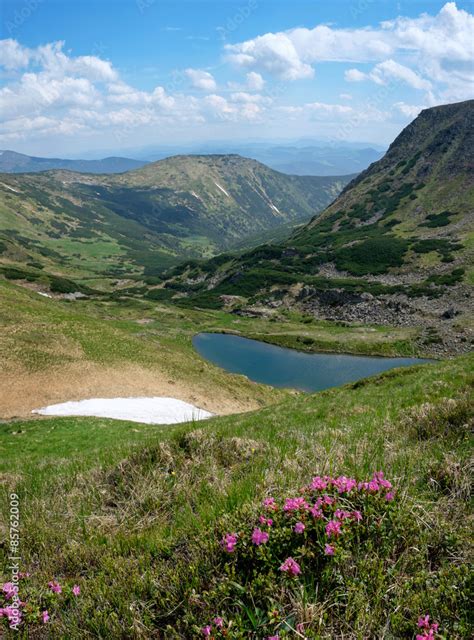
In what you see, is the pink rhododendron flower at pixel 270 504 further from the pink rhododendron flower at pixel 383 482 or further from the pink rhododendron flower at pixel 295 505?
the pink rhododendron flower at pixel 383 482

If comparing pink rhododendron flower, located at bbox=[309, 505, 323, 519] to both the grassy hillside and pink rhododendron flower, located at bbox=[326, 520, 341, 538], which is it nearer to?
the grassy hillside

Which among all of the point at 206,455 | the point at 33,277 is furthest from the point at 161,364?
the point at 33,277

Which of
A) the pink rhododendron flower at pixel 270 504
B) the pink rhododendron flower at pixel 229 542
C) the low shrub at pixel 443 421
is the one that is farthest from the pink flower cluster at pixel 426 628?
the low shrub at pixel 443 421

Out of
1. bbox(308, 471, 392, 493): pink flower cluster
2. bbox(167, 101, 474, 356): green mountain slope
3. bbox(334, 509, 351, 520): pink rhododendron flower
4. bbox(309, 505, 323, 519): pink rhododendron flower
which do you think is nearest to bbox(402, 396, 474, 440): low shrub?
bbox(308, 471, 392, 493): pink flower cluster

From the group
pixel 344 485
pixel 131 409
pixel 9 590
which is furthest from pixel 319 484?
pixel 131 409

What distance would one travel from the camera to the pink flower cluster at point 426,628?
3242mm

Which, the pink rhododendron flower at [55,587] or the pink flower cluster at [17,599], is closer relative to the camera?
the pink flower cluster at [17,599]

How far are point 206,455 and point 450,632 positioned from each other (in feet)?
20.3

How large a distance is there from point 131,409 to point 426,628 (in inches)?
1477

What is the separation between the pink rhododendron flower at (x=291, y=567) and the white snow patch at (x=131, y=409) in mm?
29755

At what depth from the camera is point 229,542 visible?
14.6 ft

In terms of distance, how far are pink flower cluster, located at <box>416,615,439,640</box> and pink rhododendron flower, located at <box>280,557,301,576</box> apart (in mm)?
1140

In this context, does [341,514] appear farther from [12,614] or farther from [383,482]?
[12,614]

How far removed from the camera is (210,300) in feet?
509
